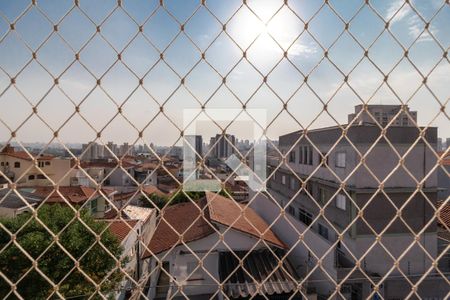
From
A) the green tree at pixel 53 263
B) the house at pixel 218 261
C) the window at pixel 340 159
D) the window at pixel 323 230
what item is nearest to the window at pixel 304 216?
the window at pixel 323 230

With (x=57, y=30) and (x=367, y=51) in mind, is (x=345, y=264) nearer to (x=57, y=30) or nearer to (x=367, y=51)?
(x=367, y=51)

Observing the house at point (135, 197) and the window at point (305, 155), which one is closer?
the house at point (135, 197)

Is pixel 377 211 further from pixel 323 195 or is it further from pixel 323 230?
pixel 323 230

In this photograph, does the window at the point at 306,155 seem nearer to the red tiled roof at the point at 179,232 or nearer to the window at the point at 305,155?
the window at the point at 305,155

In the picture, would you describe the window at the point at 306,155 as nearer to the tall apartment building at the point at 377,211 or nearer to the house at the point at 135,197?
the tall apartment building at the point at 377,211

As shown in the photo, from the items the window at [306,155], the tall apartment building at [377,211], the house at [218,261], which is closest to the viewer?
the house at [218,261]

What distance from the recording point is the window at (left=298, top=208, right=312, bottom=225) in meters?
8.67

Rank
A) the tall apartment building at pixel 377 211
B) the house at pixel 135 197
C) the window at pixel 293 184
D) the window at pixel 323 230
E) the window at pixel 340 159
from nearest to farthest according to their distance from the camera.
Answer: the house at pixel 135 197 → the tall apartment building at pixel 377 211 → the window at pixel 340 159 → the window at pixel 323 230 → the window at pixel 293 184

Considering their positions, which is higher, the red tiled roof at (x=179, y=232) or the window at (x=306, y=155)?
the window at (x=306, y=155)

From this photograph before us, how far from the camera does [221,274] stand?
18.2 feet

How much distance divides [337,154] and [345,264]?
7.64ft

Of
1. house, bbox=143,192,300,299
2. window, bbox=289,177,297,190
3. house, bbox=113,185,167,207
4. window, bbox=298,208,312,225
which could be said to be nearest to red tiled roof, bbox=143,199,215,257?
house, bbox=143,192,300,299

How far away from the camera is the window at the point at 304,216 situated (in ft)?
28.5

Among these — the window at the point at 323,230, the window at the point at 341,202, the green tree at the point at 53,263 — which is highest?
the window at the point at 341,202
